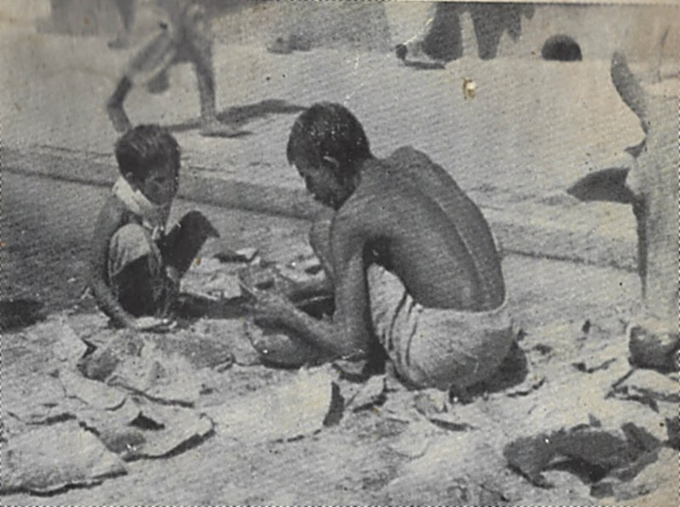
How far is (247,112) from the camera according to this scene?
10.6ft

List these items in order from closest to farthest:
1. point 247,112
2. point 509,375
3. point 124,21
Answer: point 124,21 → point 247,112 → point 509,375

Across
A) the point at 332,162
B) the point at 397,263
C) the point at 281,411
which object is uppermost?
the point at 332,162

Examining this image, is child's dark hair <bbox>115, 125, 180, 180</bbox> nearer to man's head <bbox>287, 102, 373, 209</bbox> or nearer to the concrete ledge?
the concrete ledge

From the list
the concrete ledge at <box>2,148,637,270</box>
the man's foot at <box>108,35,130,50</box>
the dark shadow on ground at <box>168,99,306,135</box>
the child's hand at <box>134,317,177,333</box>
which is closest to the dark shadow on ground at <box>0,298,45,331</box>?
the child's hand at <box>134,317,177,333</box>

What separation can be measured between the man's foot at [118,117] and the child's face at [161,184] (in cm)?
18

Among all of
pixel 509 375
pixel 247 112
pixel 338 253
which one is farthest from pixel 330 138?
pixel 509 375

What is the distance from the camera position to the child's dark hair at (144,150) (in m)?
3.22

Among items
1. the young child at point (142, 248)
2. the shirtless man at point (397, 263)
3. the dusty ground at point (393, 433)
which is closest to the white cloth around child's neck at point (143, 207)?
the young child at point (142, 248)

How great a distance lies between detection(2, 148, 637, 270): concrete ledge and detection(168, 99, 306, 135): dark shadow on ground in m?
0.15

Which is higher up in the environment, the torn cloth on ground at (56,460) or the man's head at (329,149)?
the man's head at (329,149)

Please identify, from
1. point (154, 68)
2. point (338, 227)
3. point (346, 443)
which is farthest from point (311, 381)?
point (154, 68)

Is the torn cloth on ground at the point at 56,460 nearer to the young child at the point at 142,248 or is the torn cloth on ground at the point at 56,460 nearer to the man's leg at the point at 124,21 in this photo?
the young child at the point at 142,248

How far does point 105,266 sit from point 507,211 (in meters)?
1.46

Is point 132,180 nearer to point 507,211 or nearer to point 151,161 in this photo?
point 151,161
